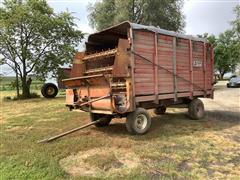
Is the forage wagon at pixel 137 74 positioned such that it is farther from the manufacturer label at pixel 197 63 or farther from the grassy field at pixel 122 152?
the grassy field at pixel 122 152

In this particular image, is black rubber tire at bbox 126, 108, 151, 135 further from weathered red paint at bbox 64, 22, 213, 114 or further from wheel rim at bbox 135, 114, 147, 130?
weathered red paint at bbox 64, 22, 213, 114

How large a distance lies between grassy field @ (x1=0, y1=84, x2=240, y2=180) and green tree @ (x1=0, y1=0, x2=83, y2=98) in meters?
11.9

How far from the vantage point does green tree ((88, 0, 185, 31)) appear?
23.5m

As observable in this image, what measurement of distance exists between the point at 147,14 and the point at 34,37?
933 centimetres

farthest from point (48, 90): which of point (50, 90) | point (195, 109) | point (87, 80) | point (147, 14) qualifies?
point (87, 80)

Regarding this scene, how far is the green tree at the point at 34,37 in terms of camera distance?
749 inches

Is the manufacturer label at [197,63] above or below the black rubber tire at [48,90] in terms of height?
above

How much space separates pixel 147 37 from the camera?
728 centimetres

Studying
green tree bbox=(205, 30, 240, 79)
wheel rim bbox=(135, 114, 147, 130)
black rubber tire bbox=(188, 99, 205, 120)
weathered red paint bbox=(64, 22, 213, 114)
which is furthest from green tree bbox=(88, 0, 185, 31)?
green tree bbox=(205, 30, 240, 79)

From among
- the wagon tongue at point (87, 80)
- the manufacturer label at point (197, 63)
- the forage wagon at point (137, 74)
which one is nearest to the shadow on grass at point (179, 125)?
the forage wagon at point (137, 74)

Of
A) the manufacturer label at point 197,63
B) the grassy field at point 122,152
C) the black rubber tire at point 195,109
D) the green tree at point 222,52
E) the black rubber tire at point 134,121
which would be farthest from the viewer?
the green tree at point 222,52

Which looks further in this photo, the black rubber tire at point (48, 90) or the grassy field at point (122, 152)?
the black rubber tire at point (48, 90)

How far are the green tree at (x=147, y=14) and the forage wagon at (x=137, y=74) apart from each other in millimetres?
14552

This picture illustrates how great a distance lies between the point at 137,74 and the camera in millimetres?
6984
